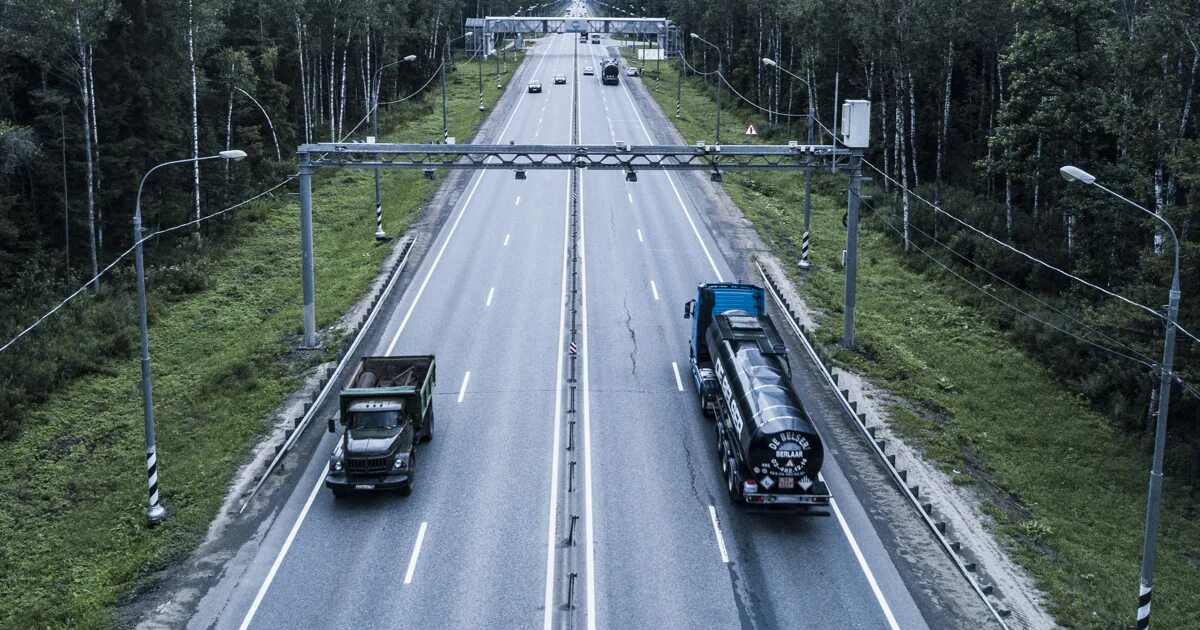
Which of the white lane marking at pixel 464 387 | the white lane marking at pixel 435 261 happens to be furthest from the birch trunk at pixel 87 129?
the white lane marking at pixel 464 387

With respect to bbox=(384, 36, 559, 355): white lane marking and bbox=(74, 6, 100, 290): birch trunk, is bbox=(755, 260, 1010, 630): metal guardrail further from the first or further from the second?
bbox=(74, 6, 100, 290): birch trunk

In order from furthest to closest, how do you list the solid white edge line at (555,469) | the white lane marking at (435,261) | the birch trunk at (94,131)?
the birch trunk at (94,131) → the white lane marking at (435,261) → the solid white edge line at (555,469)

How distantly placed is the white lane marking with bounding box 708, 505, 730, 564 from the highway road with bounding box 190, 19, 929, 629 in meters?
0.06

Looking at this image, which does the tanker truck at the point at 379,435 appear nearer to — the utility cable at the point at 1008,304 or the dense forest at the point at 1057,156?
the dense forest at the point at 1057,156

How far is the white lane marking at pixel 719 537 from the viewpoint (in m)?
23.0

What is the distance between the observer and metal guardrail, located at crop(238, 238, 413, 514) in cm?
2697

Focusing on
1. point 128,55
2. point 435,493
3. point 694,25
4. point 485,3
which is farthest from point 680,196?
point 485,3

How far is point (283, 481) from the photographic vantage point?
1046 inches

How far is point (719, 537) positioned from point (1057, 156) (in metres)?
26.2

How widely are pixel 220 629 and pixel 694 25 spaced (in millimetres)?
107567

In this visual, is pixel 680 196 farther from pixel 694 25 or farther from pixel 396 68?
pixel 694 25

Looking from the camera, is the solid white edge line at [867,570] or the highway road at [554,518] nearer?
the solid white edge line at [867,570]

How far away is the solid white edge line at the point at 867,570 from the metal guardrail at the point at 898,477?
1957 mm

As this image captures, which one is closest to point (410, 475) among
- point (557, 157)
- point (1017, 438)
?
point (557, 157)
